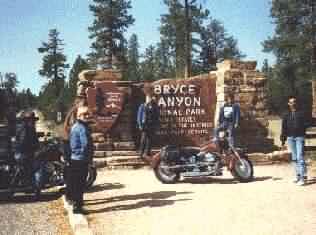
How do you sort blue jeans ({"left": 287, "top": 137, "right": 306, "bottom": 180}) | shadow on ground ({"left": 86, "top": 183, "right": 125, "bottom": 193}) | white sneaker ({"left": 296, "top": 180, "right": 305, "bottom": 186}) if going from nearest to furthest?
white sneaker ({"left": 296, "top": 180, "right": 305, "bottom": 186}), blue jeans ({"left": 287, "top": 137, "right": 306, "bottom": 180}), shadow on ground ({"left": 86, "top": 183, "right": 125, "bottom": 193})

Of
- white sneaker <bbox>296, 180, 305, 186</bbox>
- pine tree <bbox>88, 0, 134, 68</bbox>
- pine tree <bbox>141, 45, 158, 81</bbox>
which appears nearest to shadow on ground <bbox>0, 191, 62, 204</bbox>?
white sneaker <bbox>296, 180, 305, 186</bbox>

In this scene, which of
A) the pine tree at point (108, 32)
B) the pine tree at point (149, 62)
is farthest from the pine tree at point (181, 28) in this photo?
the pine tree at point (149, 62)

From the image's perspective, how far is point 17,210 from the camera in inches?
390

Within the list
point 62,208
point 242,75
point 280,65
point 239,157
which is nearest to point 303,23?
point 280,65

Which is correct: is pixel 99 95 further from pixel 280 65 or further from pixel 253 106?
pixel 280 65

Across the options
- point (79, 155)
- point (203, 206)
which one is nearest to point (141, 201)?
point (203, 206)

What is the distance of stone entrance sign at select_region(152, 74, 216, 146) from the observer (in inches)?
640

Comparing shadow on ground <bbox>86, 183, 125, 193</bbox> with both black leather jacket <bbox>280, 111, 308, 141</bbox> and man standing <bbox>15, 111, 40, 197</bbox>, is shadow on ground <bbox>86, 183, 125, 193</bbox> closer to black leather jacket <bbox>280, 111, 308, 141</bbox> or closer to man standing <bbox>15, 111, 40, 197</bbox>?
man standing <bbox>15, 111, 40, 197</bbox>

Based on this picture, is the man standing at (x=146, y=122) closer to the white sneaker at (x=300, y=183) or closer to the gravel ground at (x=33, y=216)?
the gravel ground at (x=33, y=216)

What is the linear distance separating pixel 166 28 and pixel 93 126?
38432mm

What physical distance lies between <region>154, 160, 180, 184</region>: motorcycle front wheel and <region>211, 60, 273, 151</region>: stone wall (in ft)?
14.3

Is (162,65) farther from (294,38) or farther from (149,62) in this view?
(294,38)

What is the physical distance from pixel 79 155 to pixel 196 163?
397cm

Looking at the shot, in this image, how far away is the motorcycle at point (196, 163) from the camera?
482 inches
